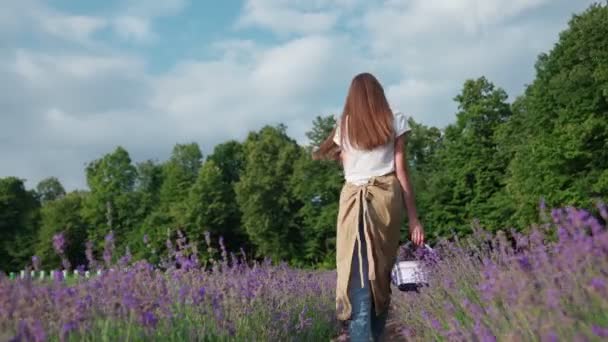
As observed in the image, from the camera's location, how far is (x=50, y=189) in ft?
205

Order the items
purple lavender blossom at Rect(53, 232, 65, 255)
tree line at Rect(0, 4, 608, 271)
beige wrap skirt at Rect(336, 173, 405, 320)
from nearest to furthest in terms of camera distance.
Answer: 1. purple lavender blossom at Rect(53, 232, 65, 255)
2. beige wrap skirt at Rect(336, 173, 405, 320)
3. tree line at Rect(0, 4, 608, 271)

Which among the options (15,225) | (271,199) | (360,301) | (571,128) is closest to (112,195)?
(15,225)

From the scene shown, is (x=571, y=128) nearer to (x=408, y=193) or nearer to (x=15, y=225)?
(x=408, y=193)

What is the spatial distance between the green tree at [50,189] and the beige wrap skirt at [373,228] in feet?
199

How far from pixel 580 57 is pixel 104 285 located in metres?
24.3

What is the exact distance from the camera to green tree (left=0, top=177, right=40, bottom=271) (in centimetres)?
4969

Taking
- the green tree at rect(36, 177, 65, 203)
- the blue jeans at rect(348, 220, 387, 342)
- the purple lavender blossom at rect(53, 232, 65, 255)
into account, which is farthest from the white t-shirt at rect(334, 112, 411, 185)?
the green tree at rect(36, 177, 65, 203)

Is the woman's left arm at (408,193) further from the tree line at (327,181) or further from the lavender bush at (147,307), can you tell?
the tree line at (327,181)

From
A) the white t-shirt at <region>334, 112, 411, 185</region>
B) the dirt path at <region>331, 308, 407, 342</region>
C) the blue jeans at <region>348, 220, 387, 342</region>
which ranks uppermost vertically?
the white t-shirt at <region>334, 112, 411, 185</region>

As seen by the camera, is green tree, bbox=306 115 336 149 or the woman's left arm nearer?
the woman's left arm

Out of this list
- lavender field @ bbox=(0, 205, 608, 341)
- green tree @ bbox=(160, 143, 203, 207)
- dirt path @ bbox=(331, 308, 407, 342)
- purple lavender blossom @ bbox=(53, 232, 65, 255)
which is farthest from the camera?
green tree @ bbox=(160, 143, 203, 207)

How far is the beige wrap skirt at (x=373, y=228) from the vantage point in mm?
4422

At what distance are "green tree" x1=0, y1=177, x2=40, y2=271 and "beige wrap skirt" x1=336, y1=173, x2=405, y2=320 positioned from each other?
4828 centimetres

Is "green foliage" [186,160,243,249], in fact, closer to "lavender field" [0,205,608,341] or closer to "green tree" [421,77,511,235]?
"green tree" [421,77,511,235]
